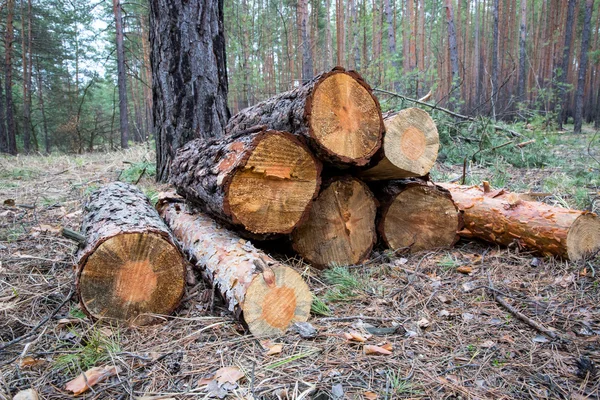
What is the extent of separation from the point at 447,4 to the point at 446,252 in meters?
13.3

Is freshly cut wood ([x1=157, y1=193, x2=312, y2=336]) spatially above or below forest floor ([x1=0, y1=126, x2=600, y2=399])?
above

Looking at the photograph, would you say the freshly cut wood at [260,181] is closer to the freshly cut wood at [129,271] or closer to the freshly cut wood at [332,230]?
the freshly cut wood at [332,230]

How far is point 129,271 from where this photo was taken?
179 cm

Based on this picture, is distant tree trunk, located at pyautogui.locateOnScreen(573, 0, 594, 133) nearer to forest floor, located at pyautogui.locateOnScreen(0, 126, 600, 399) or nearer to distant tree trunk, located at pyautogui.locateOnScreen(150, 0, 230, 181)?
forest floor, located at pyautogui.locateOnScreen(0, 126, 600, 399)

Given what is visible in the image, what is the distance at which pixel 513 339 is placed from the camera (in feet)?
5.47

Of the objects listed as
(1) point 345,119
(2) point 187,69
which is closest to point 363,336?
(1) point 345,119

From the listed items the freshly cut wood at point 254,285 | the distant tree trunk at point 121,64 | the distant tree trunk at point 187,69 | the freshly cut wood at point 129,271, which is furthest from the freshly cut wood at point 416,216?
the distant tree trunk at point 121,64

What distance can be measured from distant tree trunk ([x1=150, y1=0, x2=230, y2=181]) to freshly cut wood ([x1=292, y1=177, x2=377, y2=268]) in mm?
Result: 2230

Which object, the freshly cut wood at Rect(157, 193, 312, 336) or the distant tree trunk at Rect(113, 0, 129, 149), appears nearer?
the freshly cut wood at Rect(157, 193, 312, 336)

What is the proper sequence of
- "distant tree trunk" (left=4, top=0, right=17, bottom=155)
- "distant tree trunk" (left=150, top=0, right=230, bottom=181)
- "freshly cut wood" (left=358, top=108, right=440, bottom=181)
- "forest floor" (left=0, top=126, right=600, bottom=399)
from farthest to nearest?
"distant tree trunk" (left=4, top=0, right=17, bottom=155) < "distant tree trunk" (left=150, top=0, right=230, bottom=181) < "freshly cut wood" (left=358, top=108, right=440, bottom=181) < "forest floor" (left=0, top=126, right=600, bottom=399)

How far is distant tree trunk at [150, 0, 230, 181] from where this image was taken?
13.0 ft

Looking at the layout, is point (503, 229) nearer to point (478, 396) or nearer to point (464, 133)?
point (478, 396)

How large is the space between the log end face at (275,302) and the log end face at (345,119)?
834 mm

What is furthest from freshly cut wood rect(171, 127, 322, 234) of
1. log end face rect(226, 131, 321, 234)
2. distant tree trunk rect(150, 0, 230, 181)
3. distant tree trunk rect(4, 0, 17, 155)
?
distant tree trunk rect(4, 0, 17, 155)
